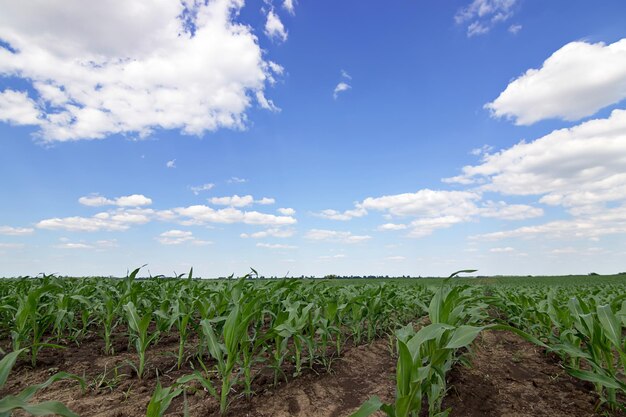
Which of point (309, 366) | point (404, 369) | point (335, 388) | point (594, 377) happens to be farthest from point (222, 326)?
point (594, 377)

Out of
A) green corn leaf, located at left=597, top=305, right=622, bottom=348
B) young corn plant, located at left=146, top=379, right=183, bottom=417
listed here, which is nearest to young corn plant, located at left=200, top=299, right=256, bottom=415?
young corn plant, located at left=146, top=379, right=183, bottom=417

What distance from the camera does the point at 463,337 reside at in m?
2.10

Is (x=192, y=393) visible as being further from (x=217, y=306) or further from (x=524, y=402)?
(x=524, y=402)

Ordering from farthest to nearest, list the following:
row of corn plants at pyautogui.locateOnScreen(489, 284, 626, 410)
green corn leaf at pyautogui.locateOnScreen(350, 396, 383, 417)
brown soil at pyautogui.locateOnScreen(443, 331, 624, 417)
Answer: brown soil at pyautogui.locateOnScreen(443, 331, 624, 417) → row of corn plants at pyautogui.locateOnScreen(489, 284, 626, 410) → green corn leaf at pyautogui.locateOnScreen(350, 396, 383, 417)

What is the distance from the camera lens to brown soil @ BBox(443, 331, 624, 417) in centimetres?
319

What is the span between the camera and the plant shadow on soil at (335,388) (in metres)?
3.04

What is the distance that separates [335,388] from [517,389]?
1791mm

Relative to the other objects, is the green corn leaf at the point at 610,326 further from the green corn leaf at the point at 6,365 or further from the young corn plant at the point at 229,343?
the green corn leaf at the point at 6,365

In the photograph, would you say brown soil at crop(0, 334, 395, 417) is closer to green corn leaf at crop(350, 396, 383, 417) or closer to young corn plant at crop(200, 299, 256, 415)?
young corn plant at crop(200, 299, 256, 415)

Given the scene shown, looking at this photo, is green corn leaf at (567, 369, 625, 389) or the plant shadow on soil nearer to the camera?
green corn leaf at (567, 369, 625, 389)

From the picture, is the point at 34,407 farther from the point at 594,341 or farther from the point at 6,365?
the point at 594,341

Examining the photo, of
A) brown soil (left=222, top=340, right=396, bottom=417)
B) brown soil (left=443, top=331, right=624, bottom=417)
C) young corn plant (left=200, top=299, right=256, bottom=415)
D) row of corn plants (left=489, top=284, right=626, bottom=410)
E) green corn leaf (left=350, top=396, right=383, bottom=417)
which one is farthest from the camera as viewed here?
brown soil (left=443, top=331, right=624, bottom=417)

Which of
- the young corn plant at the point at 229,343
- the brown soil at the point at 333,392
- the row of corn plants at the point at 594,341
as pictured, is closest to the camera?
the row of corn plants at the point at 594,341

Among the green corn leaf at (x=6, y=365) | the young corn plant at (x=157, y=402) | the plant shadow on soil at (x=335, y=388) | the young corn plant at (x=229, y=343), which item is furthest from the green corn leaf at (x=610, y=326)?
the green corn leaf at (x=6, y=365)
